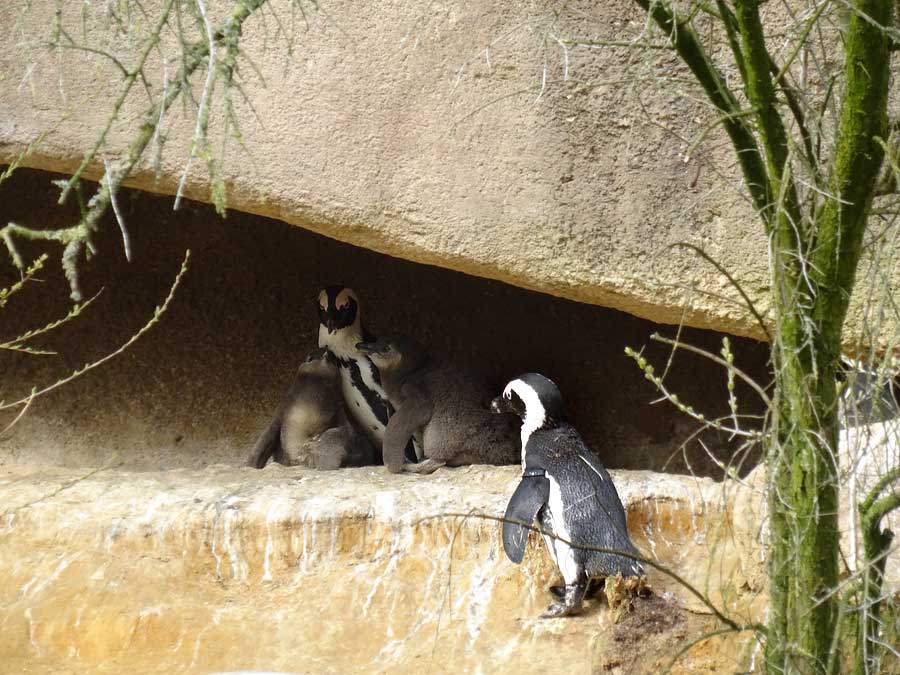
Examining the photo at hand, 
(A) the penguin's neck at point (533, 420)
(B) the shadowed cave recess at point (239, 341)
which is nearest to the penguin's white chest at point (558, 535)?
(A) the penguin's neck at point (533, 420)

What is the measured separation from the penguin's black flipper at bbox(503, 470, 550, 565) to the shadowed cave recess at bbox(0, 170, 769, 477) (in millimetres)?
1477

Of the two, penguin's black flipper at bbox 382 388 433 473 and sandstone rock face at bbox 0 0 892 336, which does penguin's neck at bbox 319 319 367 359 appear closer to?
penguin's black flipper at bbox 382 388 433 473

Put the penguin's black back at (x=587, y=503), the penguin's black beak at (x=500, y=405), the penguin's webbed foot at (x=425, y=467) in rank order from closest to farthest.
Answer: the penguin's black back at (x=587, y=503), the penguin's black beak at (x=500, y=405), the penguin's webbed foot at (x=425, y=467)

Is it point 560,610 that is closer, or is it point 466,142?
point 560,610

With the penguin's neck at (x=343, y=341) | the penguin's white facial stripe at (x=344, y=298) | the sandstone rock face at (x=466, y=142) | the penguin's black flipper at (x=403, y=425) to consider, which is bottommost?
the penguin's black flipper at (x=403, y=425)

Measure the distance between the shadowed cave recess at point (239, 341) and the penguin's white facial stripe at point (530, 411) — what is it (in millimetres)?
967

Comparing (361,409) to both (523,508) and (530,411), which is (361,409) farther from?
(523,508)

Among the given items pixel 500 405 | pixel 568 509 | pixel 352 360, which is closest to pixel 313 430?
pixel 352 360

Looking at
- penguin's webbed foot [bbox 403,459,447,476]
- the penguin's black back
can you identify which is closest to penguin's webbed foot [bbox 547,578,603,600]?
the penguin's black back

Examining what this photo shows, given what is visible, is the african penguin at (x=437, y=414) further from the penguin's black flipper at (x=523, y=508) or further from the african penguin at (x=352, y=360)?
the penguin's black flipper at (x=523, y=508)

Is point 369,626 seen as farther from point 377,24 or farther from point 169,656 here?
point 377,24

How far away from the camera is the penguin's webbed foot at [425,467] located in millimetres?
4762

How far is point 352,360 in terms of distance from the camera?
5.39 meters

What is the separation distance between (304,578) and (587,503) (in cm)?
100
